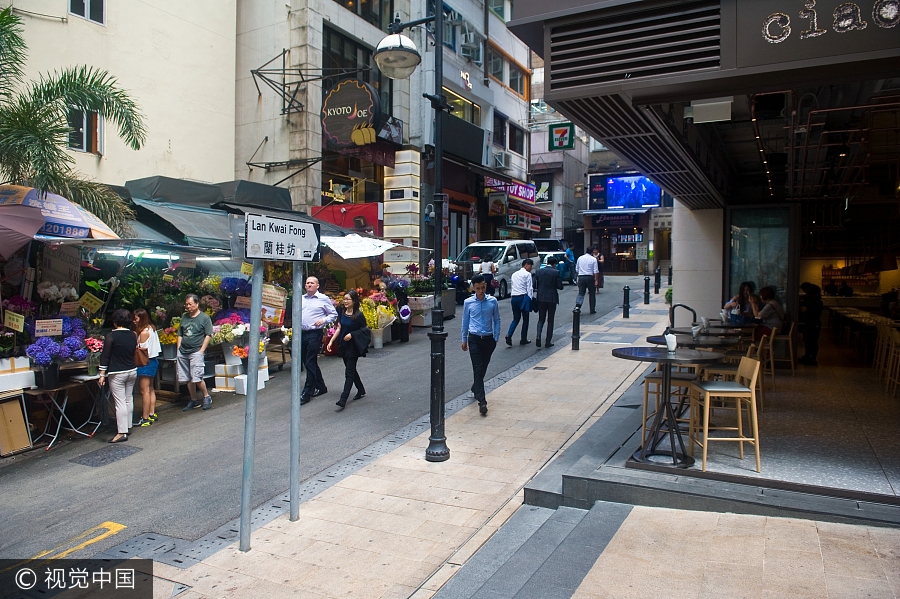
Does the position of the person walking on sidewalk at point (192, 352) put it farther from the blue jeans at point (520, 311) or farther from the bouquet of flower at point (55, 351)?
the blue jeans at point (520, 311)

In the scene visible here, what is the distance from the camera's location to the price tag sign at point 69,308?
29.4 ft

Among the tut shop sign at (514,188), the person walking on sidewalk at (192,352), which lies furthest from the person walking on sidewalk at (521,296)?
the tut shop sign at (514,188)

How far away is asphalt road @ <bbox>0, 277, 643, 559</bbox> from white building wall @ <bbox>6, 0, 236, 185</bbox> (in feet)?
25.5

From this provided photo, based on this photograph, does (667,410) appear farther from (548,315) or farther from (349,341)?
(548,315)

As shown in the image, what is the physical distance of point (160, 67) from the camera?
51.5 ft

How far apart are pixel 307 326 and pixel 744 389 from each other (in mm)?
6275

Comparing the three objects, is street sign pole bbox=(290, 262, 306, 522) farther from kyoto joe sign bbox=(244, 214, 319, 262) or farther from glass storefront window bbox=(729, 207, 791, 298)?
glass storefront window bbox=(729, 207, 791, 298)

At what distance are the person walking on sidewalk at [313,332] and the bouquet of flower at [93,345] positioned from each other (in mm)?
2760

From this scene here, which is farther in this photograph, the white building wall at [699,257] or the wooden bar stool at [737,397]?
the white building wall at [699,257]

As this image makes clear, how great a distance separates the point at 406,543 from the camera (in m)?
5.07

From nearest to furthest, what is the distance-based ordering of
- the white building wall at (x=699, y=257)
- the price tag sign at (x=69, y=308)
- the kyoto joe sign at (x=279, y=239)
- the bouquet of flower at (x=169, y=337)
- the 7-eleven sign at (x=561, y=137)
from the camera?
the kyoto joe sign at (x=279, y=239)
the price tag sign at (x=69, y=308)
the bouquet of flower at (x=169, y=337)
the white building wall at (x=699, y=257)
the 7-eleven sign at (x=561, y=137)

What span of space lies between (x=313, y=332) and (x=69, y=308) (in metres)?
3.45

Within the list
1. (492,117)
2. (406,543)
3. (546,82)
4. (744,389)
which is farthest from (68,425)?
(492,117)

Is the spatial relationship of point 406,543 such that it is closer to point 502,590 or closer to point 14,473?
point 502,590
